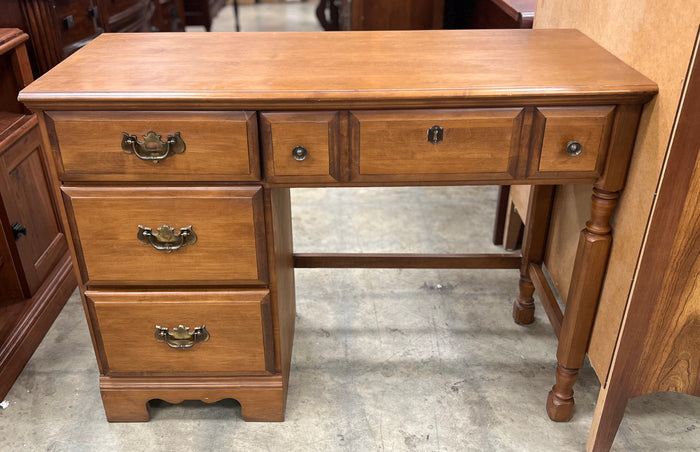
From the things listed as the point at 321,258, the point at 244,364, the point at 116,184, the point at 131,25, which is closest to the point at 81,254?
the point at 116,184

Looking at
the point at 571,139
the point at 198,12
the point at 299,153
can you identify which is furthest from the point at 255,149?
the point at 198,12

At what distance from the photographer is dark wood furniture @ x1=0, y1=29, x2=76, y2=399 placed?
199cm

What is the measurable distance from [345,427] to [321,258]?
0.59 metres

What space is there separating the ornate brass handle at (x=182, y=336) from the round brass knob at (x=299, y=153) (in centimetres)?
56

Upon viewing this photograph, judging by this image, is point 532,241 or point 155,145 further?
point 532,241

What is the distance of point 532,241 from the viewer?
211 cm

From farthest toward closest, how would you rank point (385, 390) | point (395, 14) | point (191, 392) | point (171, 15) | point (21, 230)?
point (171, 15)
point (395, 14)
point (21, 230)
point (385, 390)
point (191, 392)

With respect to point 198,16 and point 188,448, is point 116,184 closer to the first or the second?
point 188,448

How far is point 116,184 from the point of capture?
1478mm

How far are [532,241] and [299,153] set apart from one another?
1.04 metres

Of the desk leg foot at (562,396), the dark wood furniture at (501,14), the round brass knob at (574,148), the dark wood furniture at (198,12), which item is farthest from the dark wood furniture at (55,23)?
the dark wood furniture at (198,12)

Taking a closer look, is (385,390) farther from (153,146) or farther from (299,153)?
(153,146)

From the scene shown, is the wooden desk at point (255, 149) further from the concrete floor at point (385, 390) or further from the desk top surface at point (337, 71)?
the concrete floor at point (385, 390)

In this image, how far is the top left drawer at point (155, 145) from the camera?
1.39m
